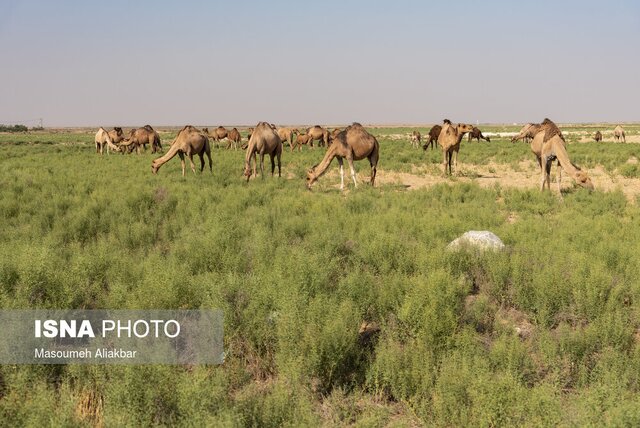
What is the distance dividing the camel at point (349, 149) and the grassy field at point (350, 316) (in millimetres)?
5156

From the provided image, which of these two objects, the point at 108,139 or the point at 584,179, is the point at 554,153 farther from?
the point at 108,139

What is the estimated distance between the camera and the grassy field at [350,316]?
355 cm

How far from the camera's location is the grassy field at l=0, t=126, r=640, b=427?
3.55 m

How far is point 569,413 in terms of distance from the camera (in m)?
3.65

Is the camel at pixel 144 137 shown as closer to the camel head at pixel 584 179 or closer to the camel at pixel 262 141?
the camel at pixel 262 141

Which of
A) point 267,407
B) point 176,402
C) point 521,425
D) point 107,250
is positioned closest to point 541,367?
point 521,425

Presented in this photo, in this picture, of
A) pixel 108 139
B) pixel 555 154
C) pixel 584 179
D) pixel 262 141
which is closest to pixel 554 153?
pixel 555 154

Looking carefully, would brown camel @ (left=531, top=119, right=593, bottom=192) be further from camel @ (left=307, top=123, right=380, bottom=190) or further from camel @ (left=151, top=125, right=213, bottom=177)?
camel @ (left=151, top=125, right=213, bottom=177)

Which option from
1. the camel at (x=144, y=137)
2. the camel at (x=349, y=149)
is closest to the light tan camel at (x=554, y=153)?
the camel at (x=349, y=149)

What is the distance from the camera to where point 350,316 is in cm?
468

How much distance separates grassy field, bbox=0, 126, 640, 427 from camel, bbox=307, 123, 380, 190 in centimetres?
516

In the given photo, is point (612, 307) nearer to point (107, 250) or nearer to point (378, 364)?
point (378, 364)

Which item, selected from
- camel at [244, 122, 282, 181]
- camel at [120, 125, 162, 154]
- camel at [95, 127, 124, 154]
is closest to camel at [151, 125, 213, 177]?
camel at [244, 122, 282, 181]

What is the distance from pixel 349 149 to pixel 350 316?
1135cm
